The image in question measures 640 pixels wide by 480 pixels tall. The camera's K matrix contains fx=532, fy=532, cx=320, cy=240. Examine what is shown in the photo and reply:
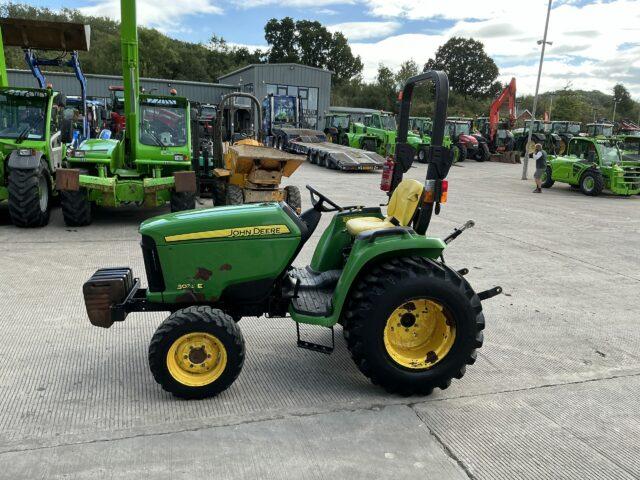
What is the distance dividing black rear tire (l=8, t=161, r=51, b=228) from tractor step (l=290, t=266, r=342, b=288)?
208 inches

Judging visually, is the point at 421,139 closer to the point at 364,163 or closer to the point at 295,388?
the point at 364,163

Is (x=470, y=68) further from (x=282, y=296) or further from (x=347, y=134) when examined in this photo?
(x=282, y=296)

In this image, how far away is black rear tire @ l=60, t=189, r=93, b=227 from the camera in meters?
7.89

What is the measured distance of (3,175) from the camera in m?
7.86

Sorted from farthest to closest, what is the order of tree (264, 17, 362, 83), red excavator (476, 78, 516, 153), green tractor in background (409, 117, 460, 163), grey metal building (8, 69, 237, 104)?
tree (264, 17, 362, 83), grey metal building (8, 69, 237, 104), red excavator (476, 78, 516, 153), green tractor in background (409, 117, 460, 163)

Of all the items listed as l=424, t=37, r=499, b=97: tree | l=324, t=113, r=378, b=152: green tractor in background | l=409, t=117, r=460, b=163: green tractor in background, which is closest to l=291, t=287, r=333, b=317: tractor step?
A: l=409, t=117, r=460, b=163: green tractor in background

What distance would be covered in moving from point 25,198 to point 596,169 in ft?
45.6

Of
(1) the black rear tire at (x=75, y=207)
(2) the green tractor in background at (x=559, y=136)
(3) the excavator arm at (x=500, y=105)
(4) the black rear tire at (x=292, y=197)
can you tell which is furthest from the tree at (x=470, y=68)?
(1) the black rear tire at (x=75, y=207)

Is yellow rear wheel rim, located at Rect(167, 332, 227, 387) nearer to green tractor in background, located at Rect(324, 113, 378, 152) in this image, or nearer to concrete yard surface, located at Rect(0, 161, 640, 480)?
concrete yard surface, located at Rect(0, 161, 640, 480)

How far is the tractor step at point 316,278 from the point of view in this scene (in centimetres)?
390

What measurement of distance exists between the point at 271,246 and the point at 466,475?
1.72m

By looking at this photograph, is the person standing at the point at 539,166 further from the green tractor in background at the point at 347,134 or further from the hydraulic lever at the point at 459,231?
the hydraulic lever at the point at 459,231

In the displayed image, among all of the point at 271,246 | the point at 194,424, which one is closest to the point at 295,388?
the point at 194,424

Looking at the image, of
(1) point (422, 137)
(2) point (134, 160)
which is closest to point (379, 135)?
(1) point (422, 137)
